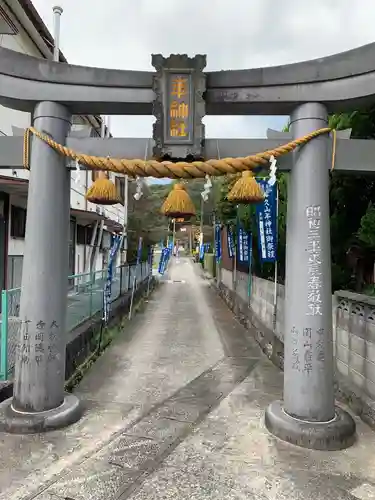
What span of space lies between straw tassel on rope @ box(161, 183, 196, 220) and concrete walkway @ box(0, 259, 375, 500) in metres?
2.65

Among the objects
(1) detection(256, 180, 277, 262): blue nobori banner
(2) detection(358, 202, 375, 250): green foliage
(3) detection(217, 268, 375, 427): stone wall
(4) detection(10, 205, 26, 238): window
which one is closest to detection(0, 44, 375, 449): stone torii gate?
(3) detection(217, 268, 375, 427): stone wall

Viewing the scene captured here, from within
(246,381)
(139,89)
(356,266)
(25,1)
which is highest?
(25,1)

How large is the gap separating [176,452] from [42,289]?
2450mm

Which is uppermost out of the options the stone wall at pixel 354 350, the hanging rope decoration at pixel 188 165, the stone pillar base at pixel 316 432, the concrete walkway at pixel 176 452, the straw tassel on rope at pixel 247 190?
the hanging rope decoration at pixel 188 165

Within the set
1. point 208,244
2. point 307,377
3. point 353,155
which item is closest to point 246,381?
point 307,377

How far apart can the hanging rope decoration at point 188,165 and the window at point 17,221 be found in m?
7.21

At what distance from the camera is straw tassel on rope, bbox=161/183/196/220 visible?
4.59 metres

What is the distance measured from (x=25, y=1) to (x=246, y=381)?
1012 cm

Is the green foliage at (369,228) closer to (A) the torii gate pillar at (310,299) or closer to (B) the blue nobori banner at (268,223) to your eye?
(A) the torii gate pillar at (310,299)

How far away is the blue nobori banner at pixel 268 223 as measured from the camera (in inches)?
334

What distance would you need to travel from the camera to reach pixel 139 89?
15.5 ft

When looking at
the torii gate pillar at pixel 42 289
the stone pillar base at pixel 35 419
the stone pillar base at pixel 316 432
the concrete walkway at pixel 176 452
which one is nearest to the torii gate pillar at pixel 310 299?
the stone pillar base at pixel 316 432

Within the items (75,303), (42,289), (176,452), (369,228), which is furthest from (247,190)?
(75,303)

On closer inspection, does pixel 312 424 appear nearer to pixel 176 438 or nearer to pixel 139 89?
pixel 176 438
